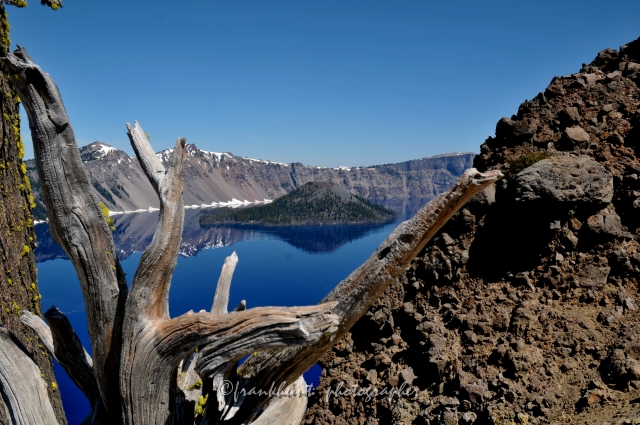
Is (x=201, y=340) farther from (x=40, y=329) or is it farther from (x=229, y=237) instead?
(x=229, y=237)

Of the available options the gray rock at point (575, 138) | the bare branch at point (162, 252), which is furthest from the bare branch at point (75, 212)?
the gray rock at point (575, 138)

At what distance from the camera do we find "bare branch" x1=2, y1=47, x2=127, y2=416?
7.61 ft

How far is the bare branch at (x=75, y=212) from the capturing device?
7.61 ft

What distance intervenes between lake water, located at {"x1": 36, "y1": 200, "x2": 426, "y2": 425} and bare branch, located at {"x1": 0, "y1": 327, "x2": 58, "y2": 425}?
1472cm

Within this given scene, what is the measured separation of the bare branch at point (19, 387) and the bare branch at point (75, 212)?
18.5 inches

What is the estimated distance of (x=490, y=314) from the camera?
598cm

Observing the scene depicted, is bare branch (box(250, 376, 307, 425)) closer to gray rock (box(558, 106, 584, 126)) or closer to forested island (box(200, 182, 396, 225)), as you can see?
gray rock (box(558, 106, 584, 126))

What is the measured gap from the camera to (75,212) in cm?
247

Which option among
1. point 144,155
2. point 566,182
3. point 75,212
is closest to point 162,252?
point 75,212

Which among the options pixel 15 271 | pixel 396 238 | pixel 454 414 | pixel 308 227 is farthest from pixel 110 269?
pixel 308 227

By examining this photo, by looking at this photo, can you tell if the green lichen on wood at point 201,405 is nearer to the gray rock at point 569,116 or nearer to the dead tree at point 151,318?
the dead tree at point 151,318

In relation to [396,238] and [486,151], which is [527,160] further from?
[396,238]

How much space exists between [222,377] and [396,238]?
4.86 ft

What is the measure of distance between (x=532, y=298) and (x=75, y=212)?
5989mm
